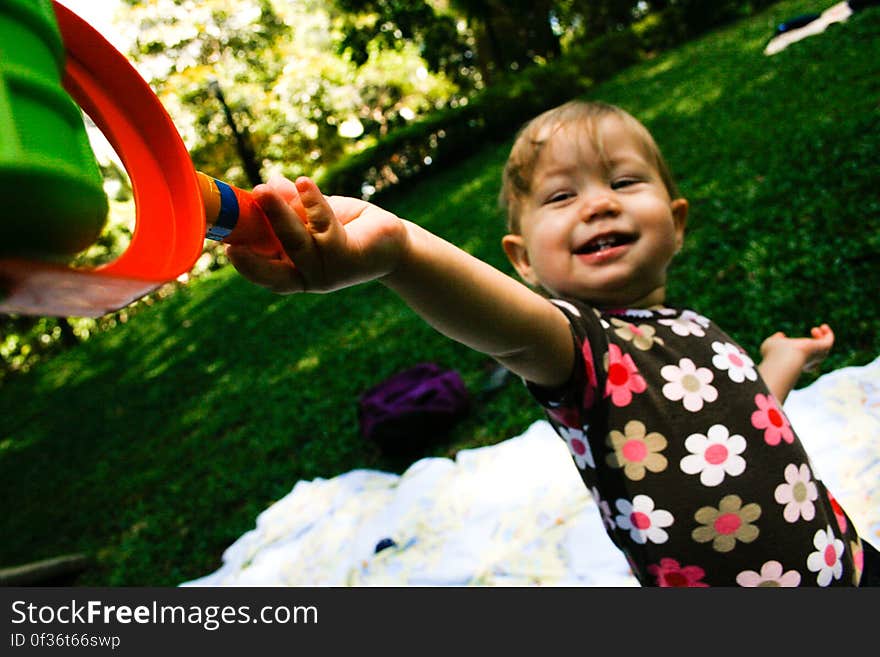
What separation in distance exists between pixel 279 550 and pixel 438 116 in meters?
10.7

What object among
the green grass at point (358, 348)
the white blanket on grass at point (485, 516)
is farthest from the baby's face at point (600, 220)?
the green grass at point (358, 348)

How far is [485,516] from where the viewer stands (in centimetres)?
284

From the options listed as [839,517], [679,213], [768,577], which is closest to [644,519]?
[768,577]

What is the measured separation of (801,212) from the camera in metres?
3.77

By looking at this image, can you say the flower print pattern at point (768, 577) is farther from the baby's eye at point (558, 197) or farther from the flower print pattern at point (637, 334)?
the baby's eye at point (558, 197)

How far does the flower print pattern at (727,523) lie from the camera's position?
1234mm

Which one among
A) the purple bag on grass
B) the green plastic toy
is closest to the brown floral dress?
the green plastic toy

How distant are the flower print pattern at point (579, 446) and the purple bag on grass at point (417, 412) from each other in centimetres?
202

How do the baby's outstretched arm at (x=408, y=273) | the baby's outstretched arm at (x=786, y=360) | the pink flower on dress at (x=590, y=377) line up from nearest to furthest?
the baby's outstretched arm at (x=408, y=273) → the pink flower on dress at (x=590, y=377) → the baby's outstretched arm at (x=786, y=360)

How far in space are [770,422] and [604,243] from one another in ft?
1.75

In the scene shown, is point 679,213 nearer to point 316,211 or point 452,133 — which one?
point 316,211

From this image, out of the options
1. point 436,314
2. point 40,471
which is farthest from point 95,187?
point 40,471

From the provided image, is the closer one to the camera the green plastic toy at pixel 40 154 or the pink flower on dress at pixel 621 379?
the green plastic toy at pixel 40 154

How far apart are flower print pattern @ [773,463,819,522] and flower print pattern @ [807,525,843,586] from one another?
0.19 ft
